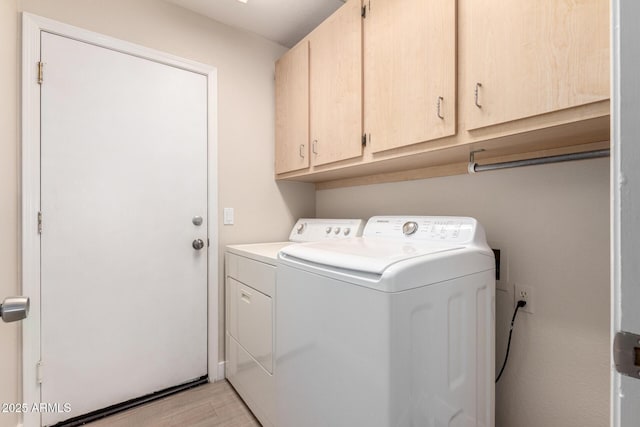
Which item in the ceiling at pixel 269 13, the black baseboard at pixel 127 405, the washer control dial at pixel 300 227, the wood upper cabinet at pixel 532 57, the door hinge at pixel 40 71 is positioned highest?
the ceiling at pixel 269 13

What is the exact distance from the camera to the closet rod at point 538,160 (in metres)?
1.02

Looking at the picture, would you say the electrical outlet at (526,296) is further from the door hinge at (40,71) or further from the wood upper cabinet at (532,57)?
the door hinge at (40,71)

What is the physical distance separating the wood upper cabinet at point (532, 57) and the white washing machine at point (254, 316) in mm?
1013

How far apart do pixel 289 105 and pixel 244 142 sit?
0.41m

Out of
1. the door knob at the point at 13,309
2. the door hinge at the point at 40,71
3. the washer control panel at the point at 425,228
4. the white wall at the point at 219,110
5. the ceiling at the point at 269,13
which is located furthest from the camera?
the ceiling at the point at 269,13

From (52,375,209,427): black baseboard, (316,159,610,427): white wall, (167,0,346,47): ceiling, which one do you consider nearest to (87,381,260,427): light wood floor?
(52,375,209,427): black baseboard

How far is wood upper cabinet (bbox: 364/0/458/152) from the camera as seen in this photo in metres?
1.11

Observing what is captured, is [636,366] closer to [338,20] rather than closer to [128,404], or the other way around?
[338,20]

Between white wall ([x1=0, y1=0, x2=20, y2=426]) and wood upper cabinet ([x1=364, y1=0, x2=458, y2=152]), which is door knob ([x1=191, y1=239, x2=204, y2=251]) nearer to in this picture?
white wall ([x1=0, y1=0, x2=20, y2=426])

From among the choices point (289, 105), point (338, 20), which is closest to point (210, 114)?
point (289, 105)

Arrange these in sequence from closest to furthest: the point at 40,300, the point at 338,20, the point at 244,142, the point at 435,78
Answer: the point at 435,78 < the point at 40,300 < the point at 338,20 < the point at 244,142

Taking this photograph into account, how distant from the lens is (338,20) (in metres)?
1.60

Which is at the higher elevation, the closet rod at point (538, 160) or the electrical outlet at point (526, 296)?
the closet rod at point (538, 160)

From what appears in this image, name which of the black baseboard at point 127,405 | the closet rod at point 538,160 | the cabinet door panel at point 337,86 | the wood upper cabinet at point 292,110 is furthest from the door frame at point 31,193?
the closet rod at point 538,160
